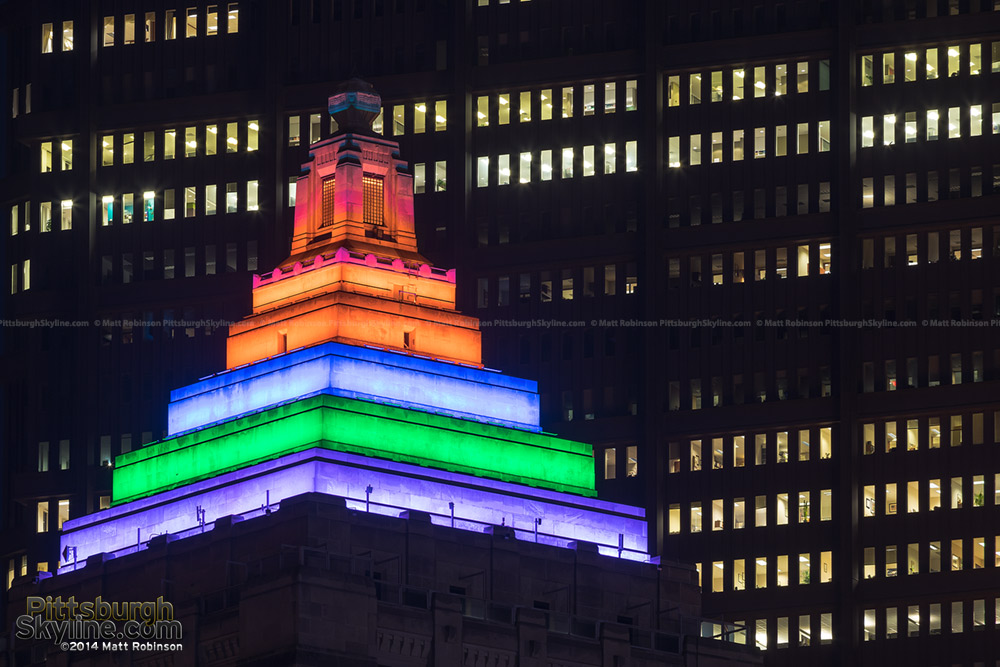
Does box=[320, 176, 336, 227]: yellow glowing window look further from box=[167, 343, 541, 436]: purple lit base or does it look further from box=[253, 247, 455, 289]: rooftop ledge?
box=[167, 343, 541, 436]: purple lit base

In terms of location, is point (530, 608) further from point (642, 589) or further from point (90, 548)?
point (90, 548)

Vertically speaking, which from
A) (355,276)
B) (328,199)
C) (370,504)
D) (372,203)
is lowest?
(370,504)

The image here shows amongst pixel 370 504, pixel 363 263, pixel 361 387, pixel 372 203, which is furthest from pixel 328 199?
pixel 370 504

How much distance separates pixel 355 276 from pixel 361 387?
717 cm

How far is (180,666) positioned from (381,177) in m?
28.6

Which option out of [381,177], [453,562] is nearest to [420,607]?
[453,562]

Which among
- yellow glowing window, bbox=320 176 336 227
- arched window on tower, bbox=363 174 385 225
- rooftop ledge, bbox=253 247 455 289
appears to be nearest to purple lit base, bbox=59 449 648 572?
rooftop ledge, bbox=253 247 455 289

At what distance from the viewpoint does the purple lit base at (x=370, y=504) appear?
15375cm

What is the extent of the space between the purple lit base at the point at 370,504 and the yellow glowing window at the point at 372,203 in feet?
51.3

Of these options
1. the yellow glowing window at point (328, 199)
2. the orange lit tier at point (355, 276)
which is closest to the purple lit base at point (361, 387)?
the orange lit tier at point (355, 276)

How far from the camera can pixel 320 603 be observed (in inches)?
5704

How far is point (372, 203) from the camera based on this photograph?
550ft

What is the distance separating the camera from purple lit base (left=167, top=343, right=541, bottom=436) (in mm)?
158625

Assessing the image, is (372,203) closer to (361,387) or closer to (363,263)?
(363,263)
